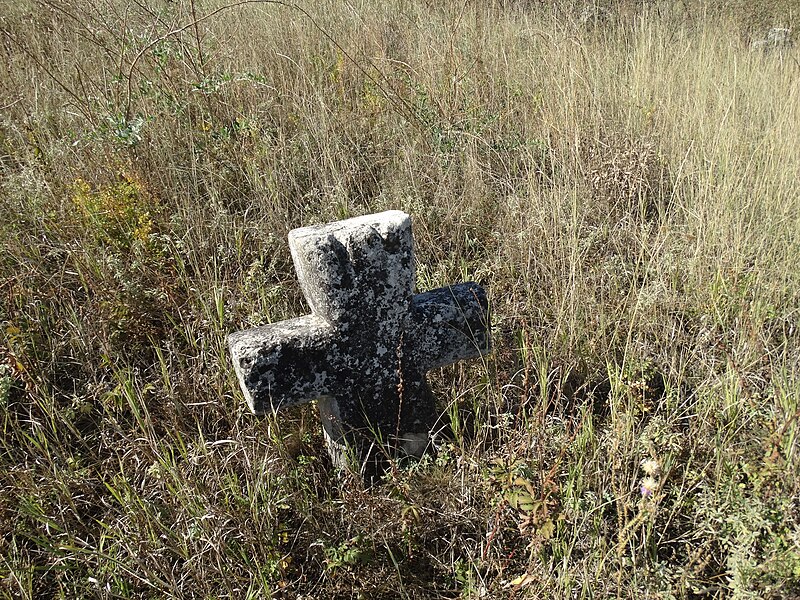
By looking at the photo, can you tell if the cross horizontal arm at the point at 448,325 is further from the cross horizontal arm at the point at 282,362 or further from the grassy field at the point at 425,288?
the cross horizontal arm at the point at 282,362

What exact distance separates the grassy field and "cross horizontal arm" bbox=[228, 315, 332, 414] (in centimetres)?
23

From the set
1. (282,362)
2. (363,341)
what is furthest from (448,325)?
(282,362)

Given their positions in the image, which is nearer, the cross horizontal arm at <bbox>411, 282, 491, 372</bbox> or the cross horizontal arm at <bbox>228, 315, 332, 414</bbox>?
the cross horizontal arm at <bbox>228, 315, 332, 414</bbox>

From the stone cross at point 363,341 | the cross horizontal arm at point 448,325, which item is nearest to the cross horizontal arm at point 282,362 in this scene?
the stone cross at point 363,341

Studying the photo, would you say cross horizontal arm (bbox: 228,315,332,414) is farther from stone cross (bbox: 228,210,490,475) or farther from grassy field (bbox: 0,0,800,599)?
grassy field (bbox: 0,0,800,599)

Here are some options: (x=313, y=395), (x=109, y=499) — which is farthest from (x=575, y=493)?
(x=109, y=499)

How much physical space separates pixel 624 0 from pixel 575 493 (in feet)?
18.8

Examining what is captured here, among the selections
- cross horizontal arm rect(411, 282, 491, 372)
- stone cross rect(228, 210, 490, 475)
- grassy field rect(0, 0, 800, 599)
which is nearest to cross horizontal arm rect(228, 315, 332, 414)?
stone cross rect(228, 210, 490, 475)

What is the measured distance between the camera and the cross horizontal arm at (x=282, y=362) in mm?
1703

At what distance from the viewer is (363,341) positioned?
1.83m

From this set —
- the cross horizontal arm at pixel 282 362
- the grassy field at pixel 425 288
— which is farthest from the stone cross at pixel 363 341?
the grassy field at pixel 425 288

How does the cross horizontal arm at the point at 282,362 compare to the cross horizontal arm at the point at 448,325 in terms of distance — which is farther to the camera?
the cross horizontal arm at the point at 448,325

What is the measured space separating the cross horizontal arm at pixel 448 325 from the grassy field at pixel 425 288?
0.14 meters

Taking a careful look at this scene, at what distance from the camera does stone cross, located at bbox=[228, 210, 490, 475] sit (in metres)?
1.70
